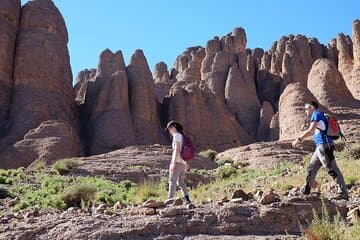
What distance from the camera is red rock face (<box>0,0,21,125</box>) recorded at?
45.7 meters

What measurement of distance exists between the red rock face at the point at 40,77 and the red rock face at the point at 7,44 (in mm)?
455

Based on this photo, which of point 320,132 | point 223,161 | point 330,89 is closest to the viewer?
point 320,132

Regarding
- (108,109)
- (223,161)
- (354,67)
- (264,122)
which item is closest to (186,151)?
(223,161)

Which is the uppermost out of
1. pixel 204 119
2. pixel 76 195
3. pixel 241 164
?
pixel 204 119

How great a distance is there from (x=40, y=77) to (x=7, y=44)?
3.92 m

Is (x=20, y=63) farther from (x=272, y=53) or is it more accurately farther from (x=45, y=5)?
(x=272, y=53)

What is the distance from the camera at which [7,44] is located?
4772 cm

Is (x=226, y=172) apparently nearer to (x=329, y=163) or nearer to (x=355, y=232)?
(x=329, y=163)

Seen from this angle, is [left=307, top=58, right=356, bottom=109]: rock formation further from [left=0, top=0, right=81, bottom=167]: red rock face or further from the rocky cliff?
[left=0, top=0, right=81, bottom=167]: red rock face

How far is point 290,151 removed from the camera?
1332 inches

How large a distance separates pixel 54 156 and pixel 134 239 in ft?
99.5

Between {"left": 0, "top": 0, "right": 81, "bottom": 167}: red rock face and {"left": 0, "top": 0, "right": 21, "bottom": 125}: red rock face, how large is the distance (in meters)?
0.46

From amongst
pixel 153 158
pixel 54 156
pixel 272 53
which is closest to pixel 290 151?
pixel 153 158

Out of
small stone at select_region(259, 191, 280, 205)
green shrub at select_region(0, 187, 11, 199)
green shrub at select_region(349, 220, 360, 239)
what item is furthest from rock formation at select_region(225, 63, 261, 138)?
green shrub at select_region(349, 220, 360, 239)
